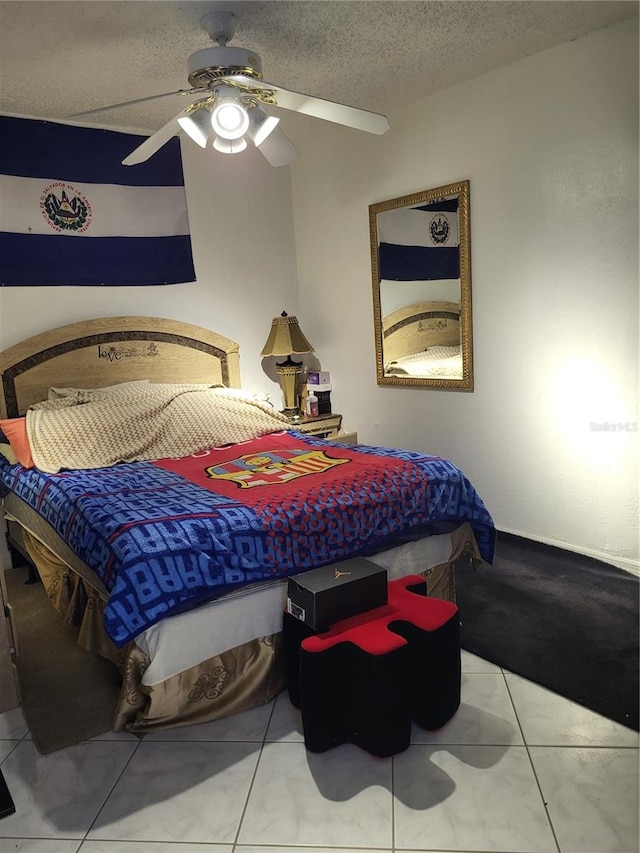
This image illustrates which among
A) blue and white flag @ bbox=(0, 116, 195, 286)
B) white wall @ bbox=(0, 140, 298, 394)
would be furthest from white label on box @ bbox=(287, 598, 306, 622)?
blue and white flag @ bbox=(0, 116, 195, 286)

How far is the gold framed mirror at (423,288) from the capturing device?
11.7 ft

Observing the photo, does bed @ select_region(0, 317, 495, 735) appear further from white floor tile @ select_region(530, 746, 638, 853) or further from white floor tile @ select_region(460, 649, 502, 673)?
white floor tile @ select_region(530, 746, 638, 853)

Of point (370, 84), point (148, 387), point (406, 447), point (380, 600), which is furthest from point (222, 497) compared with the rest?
point (370, 84)

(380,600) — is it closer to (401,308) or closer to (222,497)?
(222,497)

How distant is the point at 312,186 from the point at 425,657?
341 cm

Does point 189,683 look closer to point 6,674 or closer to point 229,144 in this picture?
point 6,674

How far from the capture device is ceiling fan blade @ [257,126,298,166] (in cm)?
275

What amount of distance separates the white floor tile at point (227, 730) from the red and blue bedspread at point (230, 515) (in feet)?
1.42

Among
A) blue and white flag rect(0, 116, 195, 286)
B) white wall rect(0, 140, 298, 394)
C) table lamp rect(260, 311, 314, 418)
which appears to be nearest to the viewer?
blue and white flag rect(0, 116, 195, 286)

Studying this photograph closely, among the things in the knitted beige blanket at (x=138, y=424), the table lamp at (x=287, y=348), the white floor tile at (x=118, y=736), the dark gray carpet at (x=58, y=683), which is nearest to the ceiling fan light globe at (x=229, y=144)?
the knitted beige blanket at (x=138, y=424)

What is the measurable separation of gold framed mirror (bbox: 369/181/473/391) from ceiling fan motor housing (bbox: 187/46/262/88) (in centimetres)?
146

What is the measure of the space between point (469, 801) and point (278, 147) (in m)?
2.58

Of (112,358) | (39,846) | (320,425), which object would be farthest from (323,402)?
(39,846)

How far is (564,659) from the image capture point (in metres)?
2.35
